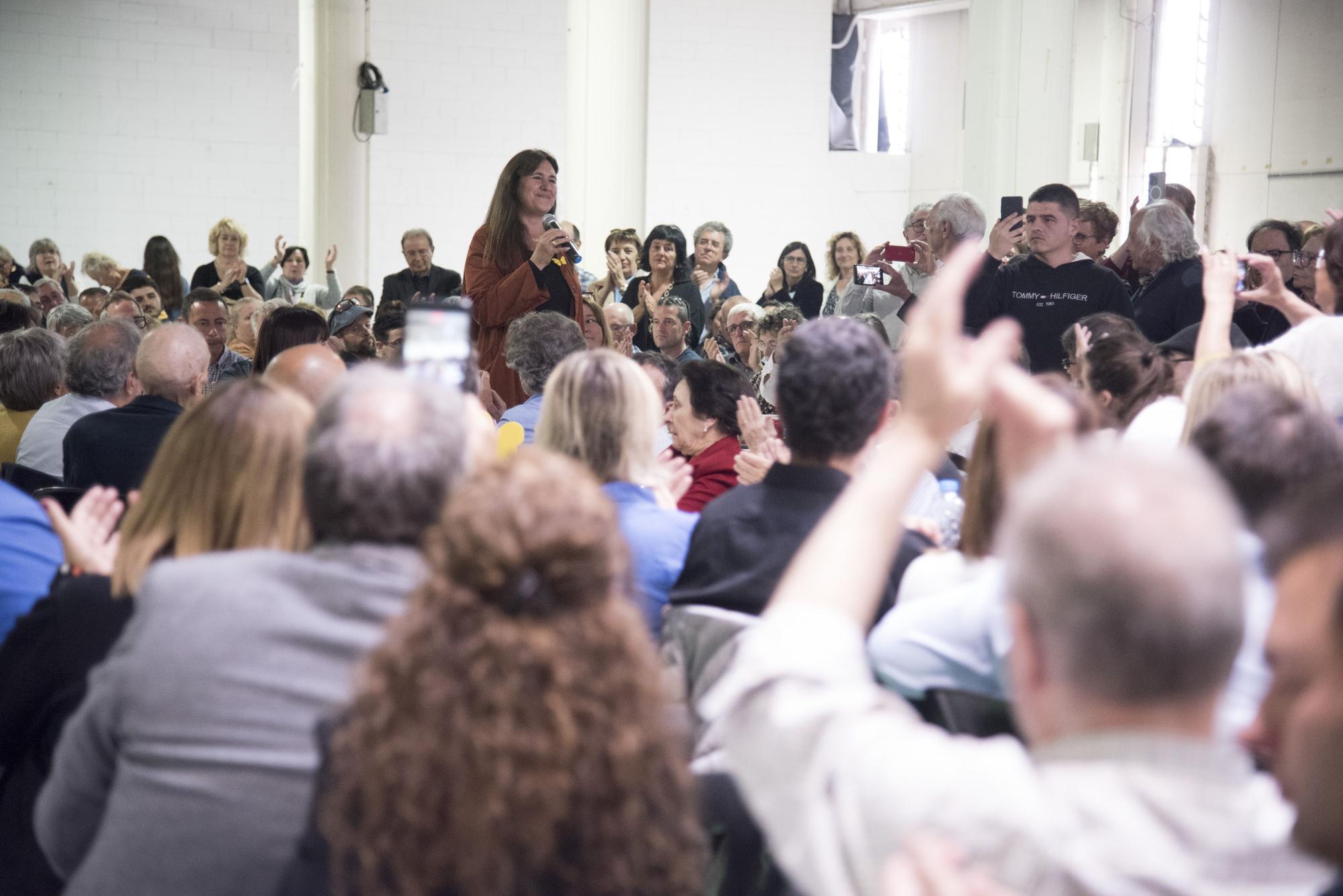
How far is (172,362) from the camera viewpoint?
311 centimetres

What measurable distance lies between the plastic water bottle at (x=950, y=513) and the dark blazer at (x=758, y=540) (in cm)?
34

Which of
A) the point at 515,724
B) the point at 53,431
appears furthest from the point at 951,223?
the point at 515,724

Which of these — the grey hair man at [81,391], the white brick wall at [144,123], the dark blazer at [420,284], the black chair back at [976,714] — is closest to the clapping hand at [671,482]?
the black chair back at [976,714]

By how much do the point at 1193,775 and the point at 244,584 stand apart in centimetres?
88

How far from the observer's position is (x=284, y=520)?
61.5 inches

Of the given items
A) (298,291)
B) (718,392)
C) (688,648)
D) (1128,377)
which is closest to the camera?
(688,648)

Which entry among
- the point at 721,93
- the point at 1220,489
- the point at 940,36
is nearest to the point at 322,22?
the point at 721,93

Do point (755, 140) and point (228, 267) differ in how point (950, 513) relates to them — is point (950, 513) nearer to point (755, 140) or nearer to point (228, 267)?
point (228, 267)

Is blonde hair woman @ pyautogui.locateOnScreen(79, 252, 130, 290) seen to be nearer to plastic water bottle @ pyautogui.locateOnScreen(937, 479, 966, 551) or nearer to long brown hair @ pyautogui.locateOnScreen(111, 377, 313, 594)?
plastic water bottle @ pyautogui.locateOnScreen(937, 479, 966, 551)

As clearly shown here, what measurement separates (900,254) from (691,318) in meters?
1.04

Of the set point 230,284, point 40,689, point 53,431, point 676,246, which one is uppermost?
point 676,246

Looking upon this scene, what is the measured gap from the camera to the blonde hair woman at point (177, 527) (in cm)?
157

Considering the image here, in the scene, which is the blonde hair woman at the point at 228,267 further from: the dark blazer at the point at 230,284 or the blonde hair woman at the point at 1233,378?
the blonde hair woman at the point at 1233,378

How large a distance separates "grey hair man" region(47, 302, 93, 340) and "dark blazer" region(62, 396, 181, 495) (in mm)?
2487
